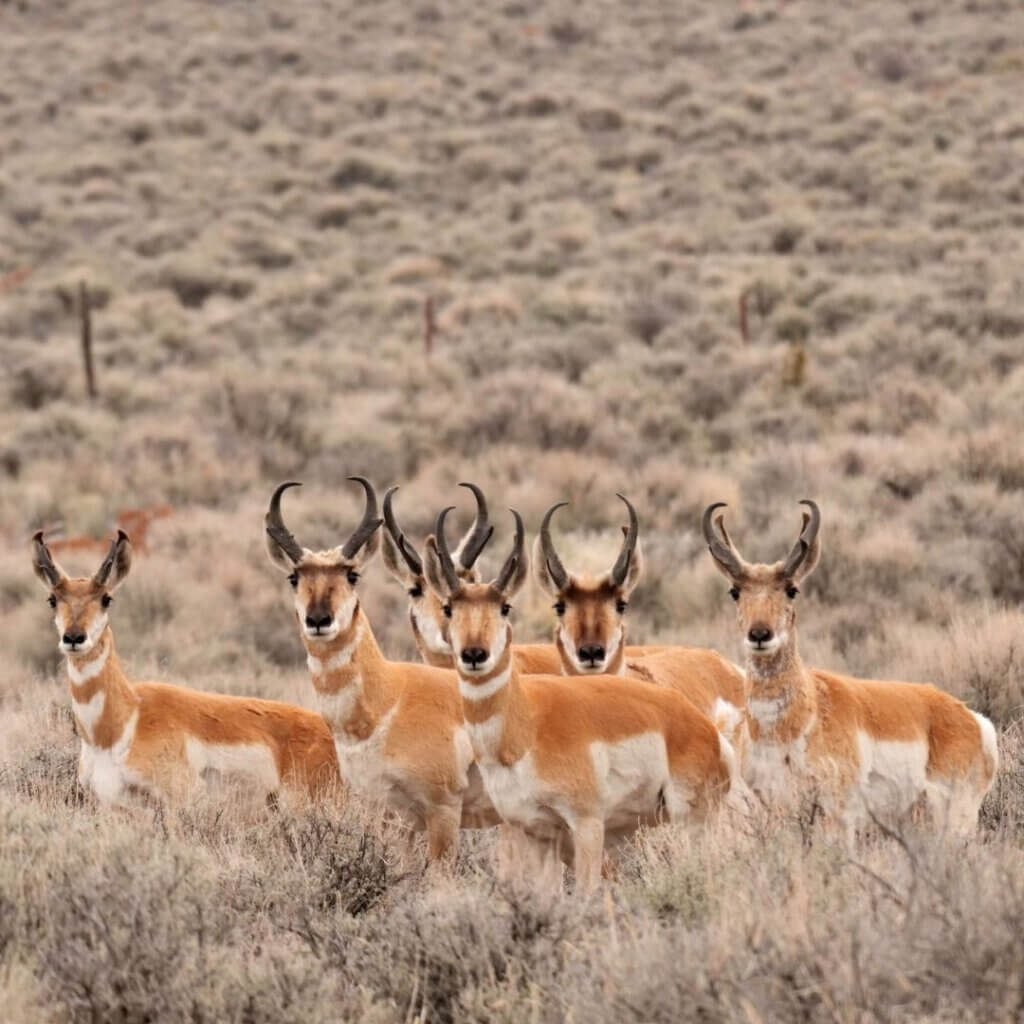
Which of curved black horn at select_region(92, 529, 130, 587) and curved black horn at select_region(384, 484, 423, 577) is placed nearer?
curved black horn at select_region(92, 529, 130, 587)

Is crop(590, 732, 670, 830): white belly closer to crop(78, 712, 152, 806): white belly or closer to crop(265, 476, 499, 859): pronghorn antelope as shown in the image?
crop(265, 476, 499, 859): pronghorn antelope

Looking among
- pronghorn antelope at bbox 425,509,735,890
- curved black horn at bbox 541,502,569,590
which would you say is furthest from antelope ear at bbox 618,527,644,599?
pronghorn antelope at bbox 425,509,735,890

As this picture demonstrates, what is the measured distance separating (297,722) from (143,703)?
793 mm

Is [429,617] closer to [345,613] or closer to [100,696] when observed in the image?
[345,613]

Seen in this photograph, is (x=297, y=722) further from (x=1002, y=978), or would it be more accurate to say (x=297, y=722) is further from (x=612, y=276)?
(x=612, y=276)

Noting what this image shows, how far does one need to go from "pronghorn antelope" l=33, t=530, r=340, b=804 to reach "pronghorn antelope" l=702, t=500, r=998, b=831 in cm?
222

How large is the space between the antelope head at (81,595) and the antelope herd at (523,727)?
11mm

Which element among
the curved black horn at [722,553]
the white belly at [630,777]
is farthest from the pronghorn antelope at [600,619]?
the white belly at [630,777]

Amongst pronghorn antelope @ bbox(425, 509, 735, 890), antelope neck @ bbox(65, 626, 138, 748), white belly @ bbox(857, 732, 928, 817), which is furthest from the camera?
antelope neck @ bbox(65, 626, 138, 748)

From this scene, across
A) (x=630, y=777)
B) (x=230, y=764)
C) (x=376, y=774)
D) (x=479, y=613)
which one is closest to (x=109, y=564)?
(x=230, y=764)

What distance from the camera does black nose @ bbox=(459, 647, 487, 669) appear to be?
22.0 feet

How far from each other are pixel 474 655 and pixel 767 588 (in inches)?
58.9

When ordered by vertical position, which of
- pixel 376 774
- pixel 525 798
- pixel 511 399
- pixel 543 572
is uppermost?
pixel 543 572

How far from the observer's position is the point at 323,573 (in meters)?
7.58
